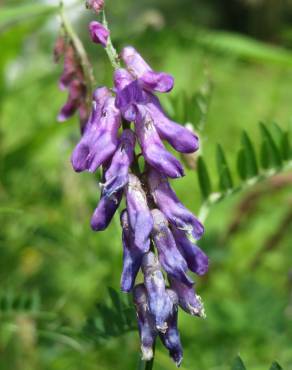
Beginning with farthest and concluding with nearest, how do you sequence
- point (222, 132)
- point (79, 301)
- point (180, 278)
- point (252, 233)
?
point (222, 132), point (252, 233), point (79, 301), point (180, 278)

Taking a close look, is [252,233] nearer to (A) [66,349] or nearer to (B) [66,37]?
(A) [66,349]

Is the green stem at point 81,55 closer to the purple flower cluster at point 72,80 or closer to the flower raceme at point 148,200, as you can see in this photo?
the purple flower cluster at point 72,80

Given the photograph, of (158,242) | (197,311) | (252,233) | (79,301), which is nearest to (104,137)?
(158,242)

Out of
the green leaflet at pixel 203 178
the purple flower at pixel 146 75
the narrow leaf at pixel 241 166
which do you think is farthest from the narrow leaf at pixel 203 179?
the purple flower at pixel 146 75

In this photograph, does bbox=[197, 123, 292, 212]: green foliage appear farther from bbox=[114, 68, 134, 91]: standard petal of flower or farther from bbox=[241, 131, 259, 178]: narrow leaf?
bbox=[114, 68, 134, 91]: standard petal of flower

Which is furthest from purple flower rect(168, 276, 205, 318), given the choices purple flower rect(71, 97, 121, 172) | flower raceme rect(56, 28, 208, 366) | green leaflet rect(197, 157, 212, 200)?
green leaflet rect(197, 157, 212, 200)

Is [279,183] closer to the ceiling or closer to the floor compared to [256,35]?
closer to the ceiling

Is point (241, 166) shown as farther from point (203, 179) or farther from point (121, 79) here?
point (121, 79)
